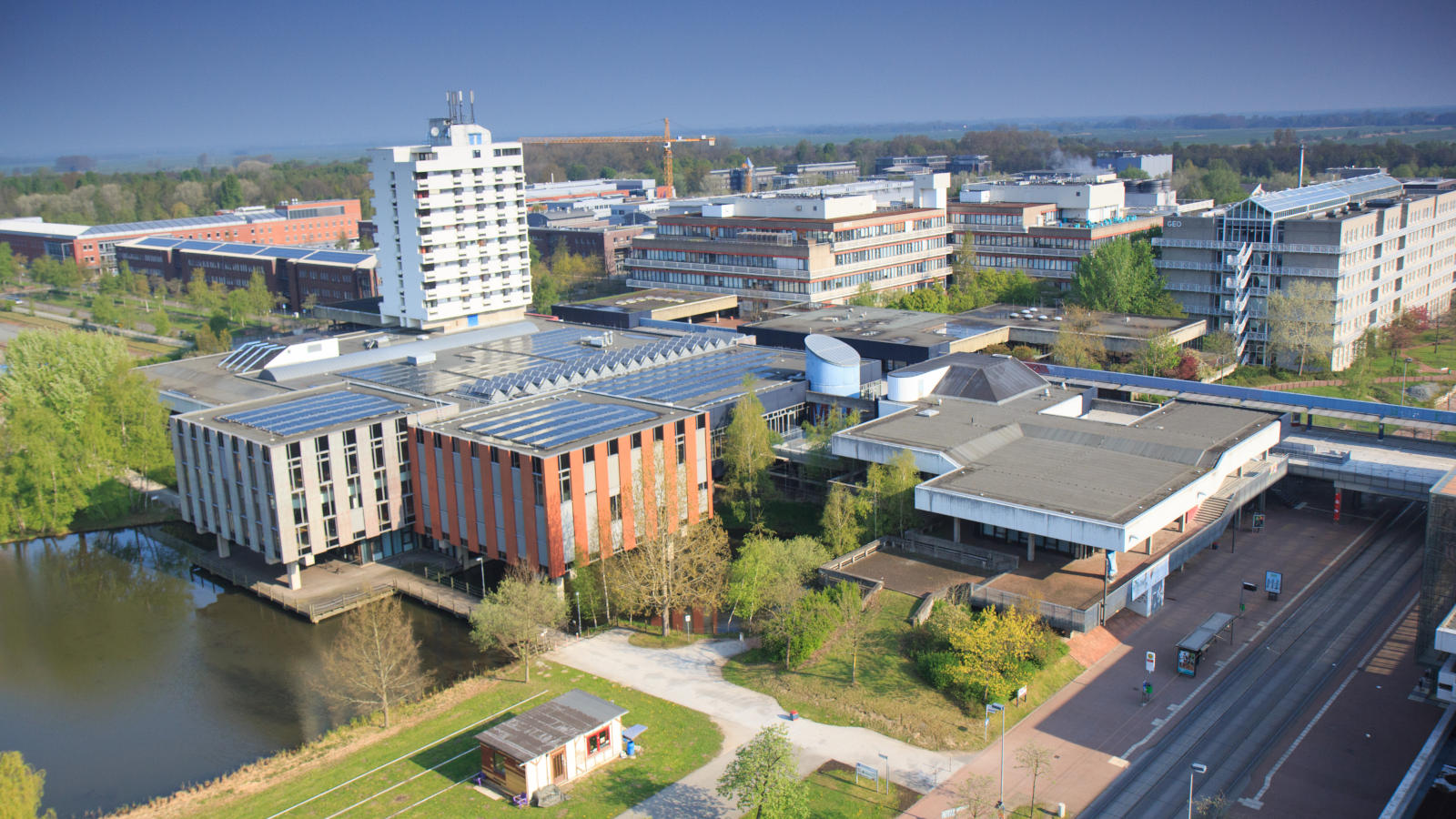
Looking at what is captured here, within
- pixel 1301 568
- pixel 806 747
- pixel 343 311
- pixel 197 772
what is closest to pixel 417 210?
pixel 343 311

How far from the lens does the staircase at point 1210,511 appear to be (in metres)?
48.1

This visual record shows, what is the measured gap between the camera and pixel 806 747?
33.3 meters

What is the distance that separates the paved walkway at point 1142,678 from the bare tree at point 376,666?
18.3 m

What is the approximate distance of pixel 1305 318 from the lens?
241ft

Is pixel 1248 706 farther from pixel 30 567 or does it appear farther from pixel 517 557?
pixel 30 567

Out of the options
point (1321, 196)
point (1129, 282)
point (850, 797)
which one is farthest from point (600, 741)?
point (1321, 196)

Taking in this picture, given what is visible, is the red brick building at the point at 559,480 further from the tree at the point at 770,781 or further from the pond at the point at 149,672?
the tree at the point at 770,781

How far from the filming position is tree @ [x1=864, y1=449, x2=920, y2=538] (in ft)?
149

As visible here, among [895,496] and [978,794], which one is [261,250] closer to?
[895,496]

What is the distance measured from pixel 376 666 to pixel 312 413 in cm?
1762

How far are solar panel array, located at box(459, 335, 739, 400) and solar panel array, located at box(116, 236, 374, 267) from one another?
55.8m

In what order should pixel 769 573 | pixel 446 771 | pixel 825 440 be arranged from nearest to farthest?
1. pixel 446 771
2. pixel 769 573
3. pixel 825 440

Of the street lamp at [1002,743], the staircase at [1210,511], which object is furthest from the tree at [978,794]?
the staircase at [1210,511]

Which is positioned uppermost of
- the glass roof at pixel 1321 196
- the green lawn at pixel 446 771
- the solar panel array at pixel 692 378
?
the glass roof at pixel 1321 196
